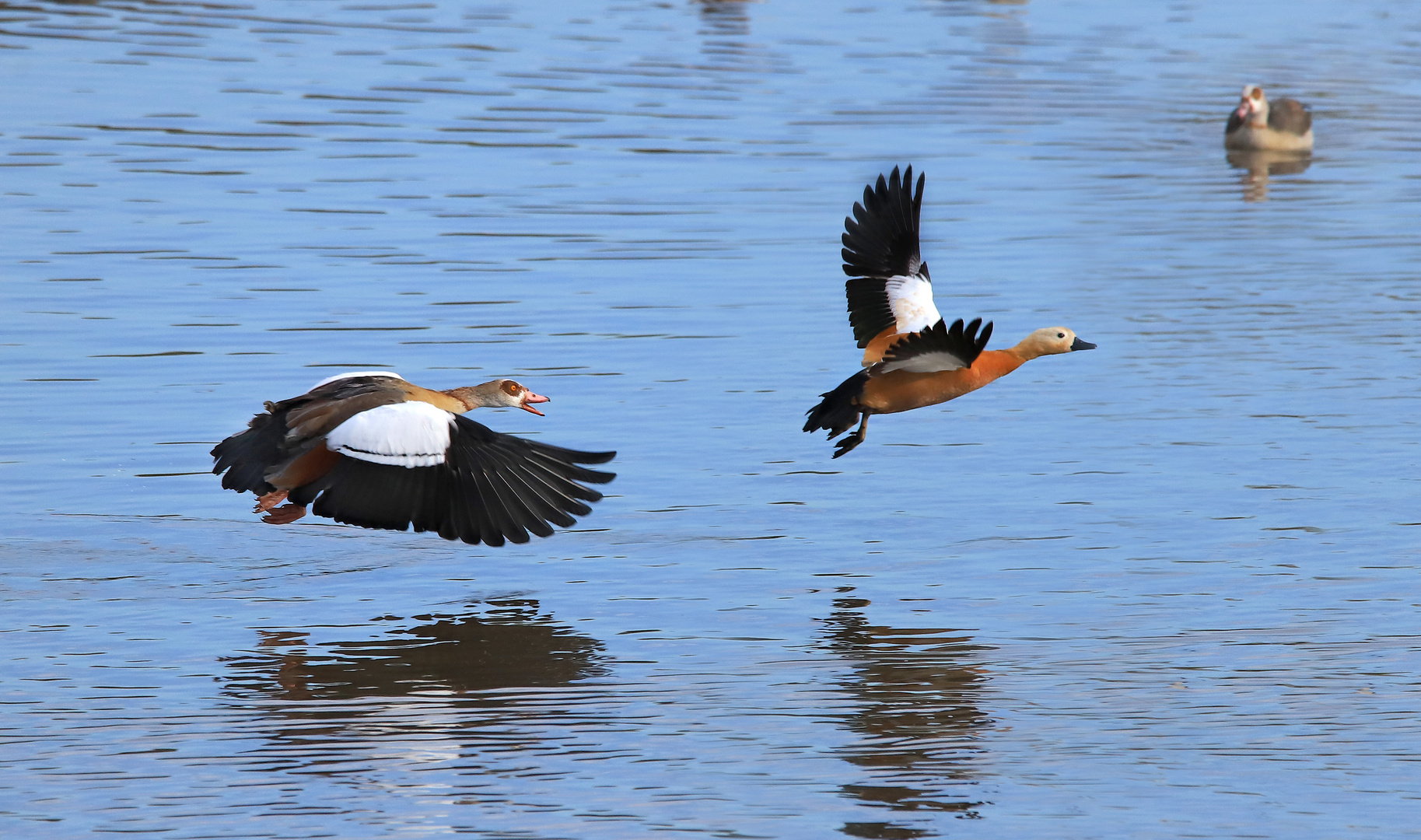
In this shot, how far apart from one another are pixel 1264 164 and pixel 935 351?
13075 mm

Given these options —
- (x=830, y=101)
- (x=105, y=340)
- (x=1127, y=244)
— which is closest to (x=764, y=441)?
(x=105, y=340)

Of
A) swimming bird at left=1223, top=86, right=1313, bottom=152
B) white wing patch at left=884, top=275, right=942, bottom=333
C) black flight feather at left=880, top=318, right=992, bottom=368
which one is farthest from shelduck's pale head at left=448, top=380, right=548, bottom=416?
swimming bird at left=1223, top=86, right=1313, bottom=152

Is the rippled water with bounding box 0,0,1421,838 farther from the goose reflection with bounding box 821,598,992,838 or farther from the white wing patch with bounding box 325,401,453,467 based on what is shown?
the white wing patch with bounding box 325,401,453,467

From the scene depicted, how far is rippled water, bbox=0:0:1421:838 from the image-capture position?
6.52 metres

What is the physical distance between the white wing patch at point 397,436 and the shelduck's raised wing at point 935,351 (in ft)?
6.51

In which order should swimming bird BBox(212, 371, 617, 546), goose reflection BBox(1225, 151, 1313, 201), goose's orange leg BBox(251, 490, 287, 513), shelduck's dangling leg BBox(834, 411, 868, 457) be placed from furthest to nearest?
goose reflection BBox(1225, 151, 1313, 201), shelduck's dangling leg BBox(834, 411, 868, 457), goose's orange leg BBox(251, 490, 287, 513), swimming bird BBox(212, 371, 617, 546)

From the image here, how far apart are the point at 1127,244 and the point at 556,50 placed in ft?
37.4

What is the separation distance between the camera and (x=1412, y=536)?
904 cm

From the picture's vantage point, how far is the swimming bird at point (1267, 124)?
810 inches

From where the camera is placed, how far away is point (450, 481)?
7.82m

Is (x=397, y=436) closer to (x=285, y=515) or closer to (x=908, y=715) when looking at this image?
(x=285, y=515)

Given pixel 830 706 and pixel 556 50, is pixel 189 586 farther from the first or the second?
pixel 556 50

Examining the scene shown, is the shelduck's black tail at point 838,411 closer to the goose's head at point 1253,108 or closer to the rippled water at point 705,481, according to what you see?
the rippled water at point 705,481

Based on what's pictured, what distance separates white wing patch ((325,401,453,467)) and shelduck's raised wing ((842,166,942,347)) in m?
2.56
